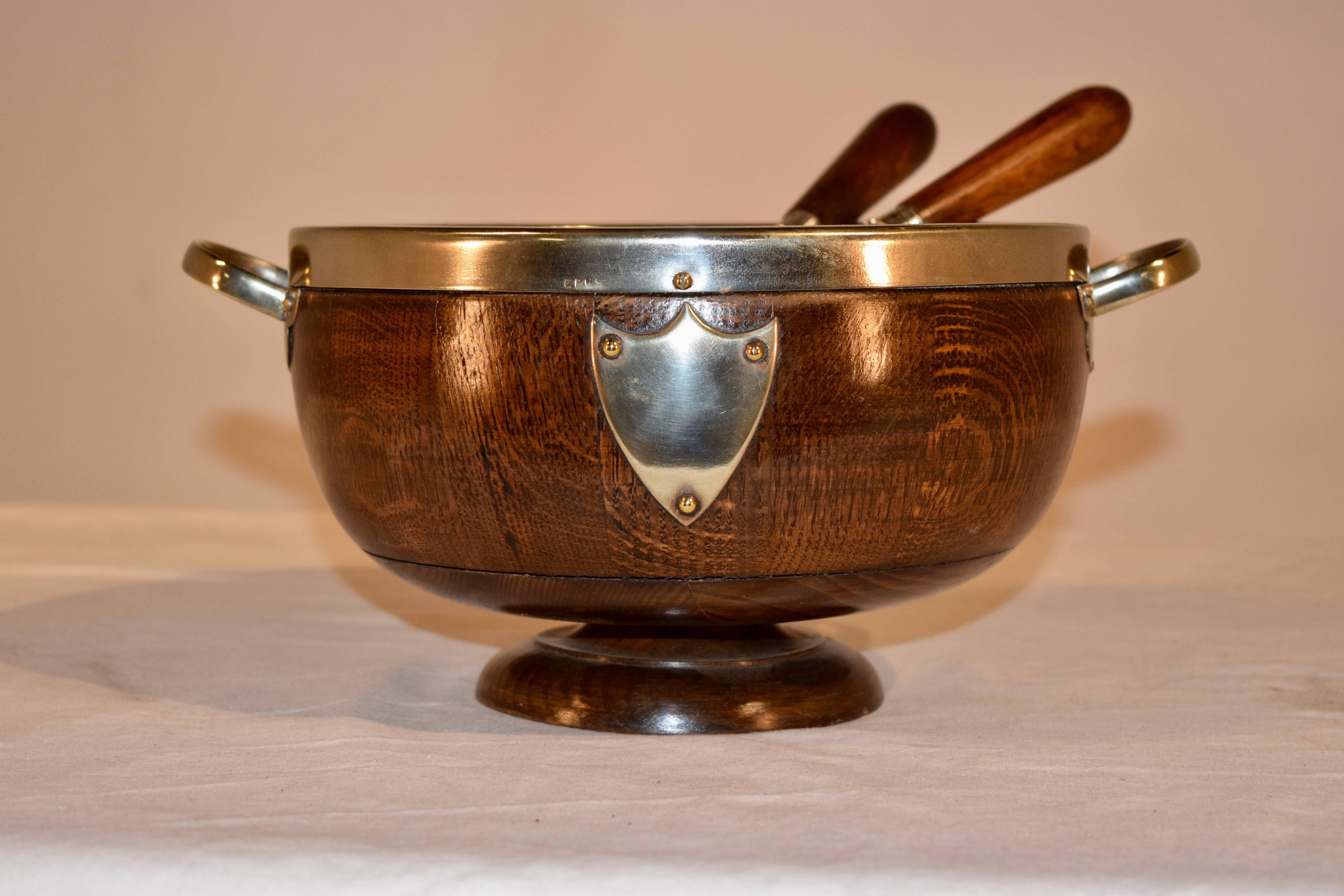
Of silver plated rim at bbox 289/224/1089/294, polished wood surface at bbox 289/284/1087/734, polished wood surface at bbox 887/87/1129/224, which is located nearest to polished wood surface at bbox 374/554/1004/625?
polished wood surface at bbox 289/284/1087/734

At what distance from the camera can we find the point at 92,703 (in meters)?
1.12

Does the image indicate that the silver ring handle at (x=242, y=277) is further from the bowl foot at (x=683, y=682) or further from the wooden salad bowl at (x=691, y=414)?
the bowl foot at (x=683, y=682)

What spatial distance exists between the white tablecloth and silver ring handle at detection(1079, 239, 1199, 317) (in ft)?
0.99

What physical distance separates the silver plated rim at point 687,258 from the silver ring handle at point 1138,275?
0.34 feet

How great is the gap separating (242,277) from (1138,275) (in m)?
0.63

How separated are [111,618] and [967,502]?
815mm

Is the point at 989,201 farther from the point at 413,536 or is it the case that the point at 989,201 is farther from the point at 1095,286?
the point at 413,536

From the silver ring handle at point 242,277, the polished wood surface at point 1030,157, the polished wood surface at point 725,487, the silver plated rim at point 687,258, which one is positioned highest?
the polished wood surface at point 1030,157

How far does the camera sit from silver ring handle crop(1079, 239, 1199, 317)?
1.08 metres

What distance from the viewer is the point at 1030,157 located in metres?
1.21

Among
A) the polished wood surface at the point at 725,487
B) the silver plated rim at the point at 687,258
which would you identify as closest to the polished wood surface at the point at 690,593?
Result: the polished wood surface at the point at 725,487

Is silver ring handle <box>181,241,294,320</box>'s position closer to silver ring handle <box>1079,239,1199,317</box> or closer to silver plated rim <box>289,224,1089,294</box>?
silver plated rim <box>289,224,1089,294</box>

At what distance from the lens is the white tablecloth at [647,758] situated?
0.78 m

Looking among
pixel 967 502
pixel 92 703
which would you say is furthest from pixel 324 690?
pixel 967 502
